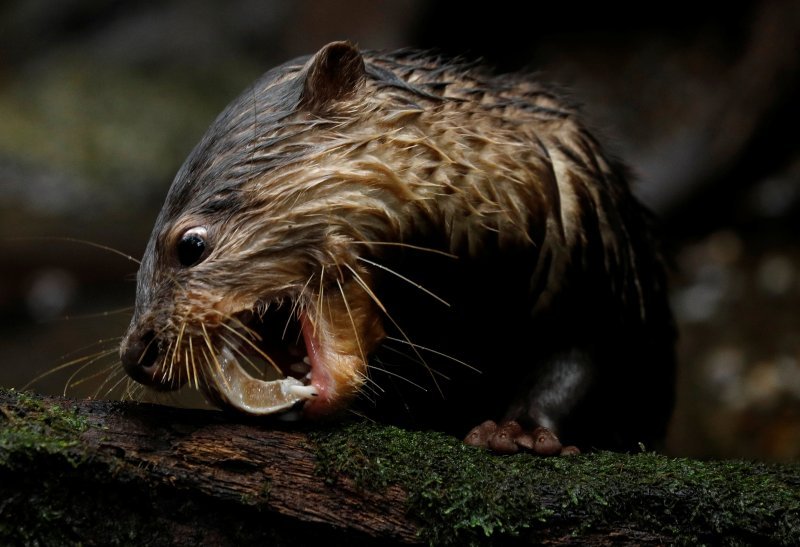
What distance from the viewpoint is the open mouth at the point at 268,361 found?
269 cm

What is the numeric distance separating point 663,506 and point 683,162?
6.44 m

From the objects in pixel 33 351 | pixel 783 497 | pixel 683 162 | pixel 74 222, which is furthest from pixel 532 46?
pixel 783 497

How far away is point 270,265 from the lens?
9.20 feet

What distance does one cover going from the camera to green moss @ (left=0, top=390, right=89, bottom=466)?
7.73ft

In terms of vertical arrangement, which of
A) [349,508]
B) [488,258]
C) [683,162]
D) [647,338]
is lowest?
[683,162]

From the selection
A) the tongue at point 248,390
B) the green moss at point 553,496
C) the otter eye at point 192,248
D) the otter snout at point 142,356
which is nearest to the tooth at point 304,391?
the tongue at point 248,390

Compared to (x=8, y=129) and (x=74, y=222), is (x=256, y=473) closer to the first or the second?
(x=74, y=222)

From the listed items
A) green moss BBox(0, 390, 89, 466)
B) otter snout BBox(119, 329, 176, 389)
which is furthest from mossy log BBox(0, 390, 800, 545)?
otter snout BBox(119, 329, 176, 389)

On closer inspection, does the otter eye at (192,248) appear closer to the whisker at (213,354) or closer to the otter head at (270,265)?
the otter head at (270,265)

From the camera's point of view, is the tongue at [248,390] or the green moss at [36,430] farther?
the tongue at [248,390]

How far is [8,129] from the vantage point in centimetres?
982

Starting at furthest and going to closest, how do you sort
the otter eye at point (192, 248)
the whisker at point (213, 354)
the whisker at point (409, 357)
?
the whisker at point (409, 357), the otter eye at point (192, 248), the whisker at point (213, 354)

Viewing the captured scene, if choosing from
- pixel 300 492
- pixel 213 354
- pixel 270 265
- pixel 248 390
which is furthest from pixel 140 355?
pixel 300 492

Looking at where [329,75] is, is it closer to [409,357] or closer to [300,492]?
[409,357]
